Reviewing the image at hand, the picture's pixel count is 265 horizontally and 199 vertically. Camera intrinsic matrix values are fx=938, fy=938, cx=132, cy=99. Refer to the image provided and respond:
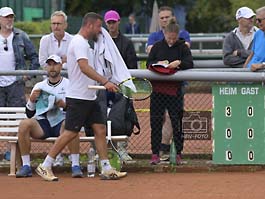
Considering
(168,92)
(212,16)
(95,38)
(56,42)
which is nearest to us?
(95,38)

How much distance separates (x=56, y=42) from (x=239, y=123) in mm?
2722

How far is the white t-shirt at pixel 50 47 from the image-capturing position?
12641 millimetres

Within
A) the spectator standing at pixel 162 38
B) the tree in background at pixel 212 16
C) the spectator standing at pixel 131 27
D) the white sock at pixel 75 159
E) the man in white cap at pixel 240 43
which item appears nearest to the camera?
the white sock at pixel 75 159

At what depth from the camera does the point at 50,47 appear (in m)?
12.7

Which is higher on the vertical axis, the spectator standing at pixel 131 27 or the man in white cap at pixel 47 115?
the spectator standing at pixel 131 27

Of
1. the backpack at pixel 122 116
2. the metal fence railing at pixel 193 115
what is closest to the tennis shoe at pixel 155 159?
the metal fence railing at pixel 193 115

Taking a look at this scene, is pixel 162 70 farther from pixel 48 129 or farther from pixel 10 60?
pixel 10 60

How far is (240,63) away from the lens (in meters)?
12.8

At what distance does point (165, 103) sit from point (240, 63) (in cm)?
125

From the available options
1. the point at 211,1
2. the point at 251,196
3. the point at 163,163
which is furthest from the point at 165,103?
the point at 211,1

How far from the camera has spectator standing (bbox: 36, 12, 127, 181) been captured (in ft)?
37.1

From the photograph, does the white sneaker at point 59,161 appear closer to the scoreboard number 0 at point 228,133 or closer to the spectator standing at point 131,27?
the scoreboard number 0 at point 228,133

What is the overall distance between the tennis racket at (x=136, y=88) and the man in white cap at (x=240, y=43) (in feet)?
5.04

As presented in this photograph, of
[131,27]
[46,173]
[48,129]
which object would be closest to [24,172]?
[46,173]
